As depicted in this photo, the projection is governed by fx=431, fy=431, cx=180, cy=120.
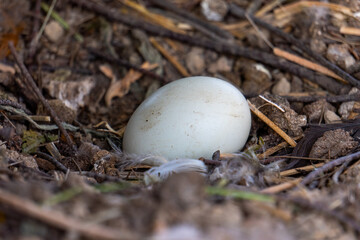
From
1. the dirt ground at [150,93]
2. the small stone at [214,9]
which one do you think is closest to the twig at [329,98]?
the dirt ground at [150,93]

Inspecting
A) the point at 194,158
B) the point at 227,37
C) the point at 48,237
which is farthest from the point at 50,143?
the point at 227,37

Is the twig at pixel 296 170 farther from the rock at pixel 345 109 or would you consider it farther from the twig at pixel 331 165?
the rock at pixel 345 109

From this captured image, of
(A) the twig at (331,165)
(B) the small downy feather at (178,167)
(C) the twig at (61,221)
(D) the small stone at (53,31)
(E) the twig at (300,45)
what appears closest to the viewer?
(C) the twig at (61,221)

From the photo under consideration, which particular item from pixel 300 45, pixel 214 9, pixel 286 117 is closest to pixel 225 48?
pixel 214 9

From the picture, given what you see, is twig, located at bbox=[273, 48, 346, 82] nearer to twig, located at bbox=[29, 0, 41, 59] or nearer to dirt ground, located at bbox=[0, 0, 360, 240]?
dirt ground, located at bbox=[0, 0, 360, 240]

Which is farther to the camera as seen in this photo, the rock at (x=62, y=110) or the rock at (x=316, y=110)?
the rock at (x=62, y=110)

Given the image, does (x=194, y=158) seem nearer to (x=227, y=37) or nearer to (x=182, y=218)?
(x=182, y=218)

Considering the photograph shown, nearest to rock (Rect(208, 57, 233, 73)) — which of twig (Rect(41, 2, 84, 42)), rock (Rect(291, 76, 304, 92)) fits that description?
rock (Rect(291, 76, 304, 92))
